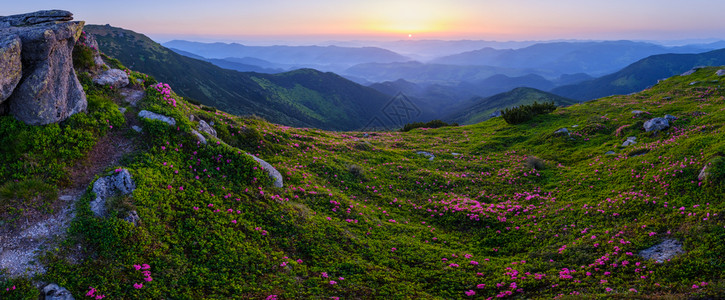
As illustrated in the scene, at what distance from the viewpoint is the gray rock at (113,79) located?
16.9 metres

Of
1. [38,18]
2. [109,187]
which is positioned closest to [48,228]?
[109,187]

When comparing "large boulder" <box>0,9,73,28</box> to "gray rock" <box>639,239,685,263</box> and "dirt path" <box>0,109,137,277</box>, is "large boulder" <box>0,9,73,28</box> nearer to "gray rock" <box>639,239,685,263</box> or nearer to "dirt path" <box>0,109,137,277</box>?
"dirt path" <box>0,109,137,277</box>

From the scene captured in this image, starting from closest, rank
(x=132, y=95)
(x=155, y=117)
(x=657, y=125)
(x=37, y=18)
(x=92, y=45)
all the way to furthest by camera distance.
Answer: (x=37, y=18), (x=155, y=117), (x=132, y=95), (x=92, y=45), (x=657, y=125)

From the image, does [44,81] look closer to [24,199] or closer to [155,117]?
[155,117]

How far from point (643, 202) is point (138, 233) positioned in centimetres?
2149

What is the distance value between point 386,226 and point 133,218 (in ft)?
34.7

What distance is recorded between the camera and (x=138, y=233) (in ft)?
34.7

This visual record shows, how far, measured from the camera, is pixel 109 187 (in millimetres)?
11570

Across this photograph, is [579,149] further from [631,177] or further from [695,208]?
[695,208]

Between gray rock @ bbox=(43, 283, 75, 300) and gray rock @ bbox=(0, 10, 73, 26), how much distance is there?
13.1m

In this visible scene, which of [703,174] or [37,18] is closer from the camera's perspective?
[703,174]

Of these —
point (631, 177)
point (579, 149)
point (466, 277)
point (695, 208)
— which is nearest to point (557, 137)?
point (579, 149)

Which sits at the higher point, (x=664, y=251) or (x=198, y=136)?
(x=198, y=136)

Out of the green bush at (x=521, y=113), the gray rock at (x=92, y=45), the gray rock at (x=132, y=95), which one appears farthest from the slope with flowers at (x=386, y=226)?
the green bush at (x=521, y=113)
